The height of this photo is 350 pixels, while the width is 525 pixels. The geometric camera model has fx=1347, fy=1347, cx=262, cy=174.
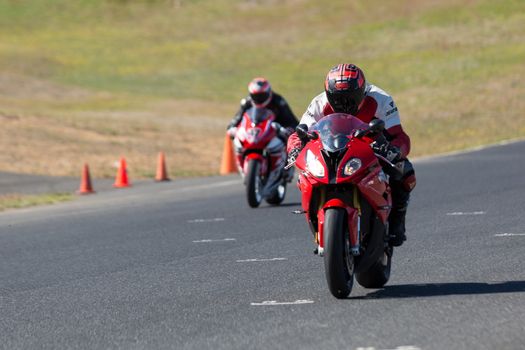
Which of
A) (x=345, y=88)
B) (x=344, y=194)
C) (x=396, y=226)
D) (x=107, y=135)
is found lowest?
(x=107, y=135)

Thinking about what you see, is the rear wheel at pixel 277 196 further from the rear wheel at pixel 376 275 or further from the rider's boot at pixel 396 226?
the rear wheel at pixel 376 275

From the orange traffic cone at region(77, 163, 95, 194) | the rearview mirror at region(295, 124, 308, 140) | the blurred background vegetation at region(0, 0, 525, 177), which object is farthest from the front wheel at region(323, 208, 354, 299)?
the blurred background vegetation at region(0, 0, 525, 177)

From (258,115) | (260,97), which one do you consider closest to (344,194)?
(258,115)

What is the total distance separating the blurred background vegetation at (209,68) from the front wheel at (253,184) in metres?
10.5

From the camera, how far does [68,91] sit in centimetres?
6159

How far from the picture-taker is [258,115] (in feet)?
61.8

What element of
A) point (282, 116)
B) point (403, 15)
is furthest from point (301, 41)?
point (282, 116)

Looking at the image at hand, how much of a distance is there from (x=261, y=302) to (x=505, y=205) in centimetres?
746

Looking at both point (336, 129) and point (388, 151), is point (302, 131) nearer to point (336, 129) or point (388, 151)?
point (336, 129)

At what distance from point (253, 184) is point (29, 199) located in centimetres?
608

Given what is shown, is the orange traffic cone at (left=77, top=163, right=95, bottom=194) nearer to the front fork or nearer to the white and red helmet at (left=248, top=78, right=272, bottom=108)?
the white and red helmet at (left=248, top=78, right=272, bottom=108)

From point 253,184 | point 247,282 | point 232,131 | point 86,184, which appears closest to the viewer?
point 247,282

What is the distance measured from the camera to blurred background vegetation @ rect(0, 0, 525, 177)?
3625 cm

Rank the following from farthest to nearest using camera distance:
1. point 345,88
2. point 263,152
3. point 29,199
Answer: point 29,199, point 263,152, point 345,88
